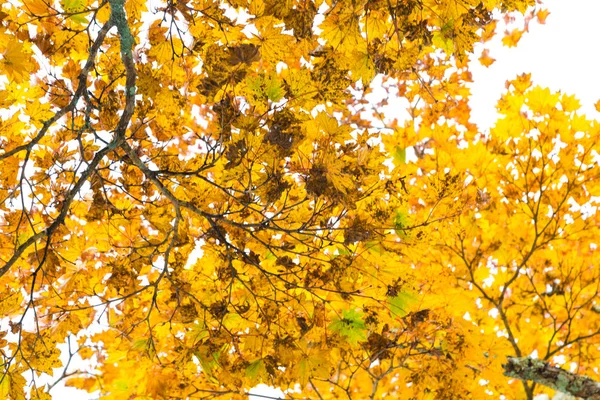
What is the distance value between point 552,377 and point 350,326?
1.84m

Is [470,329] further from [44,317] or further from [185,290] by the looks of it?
[44,317]

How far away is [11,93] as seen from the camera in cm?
262

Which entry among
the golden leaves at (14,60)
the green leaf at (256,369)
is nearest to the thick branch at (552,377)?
the green leaf at (256,369)

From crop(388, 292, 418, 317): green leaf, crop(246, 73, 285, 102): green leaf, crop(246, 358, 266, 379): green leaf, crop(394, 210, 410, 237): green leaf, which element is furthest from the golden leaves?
crop(388, 292, 418, 317): green leaf

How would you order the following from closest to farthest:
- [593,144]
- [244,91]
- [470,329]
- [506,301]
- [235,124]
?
[235,124]
[244,91]
[470,329]
[593,144]
[506,301]

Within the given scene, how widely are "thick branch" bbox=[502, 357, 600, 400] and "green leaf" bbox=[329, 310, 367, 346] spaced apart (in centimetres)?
162

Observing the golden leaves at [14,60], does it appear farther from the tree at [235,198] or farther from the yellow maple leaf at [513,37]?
the yellow maple leaf at [513,37]

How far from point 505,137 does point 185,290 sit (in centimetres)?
340

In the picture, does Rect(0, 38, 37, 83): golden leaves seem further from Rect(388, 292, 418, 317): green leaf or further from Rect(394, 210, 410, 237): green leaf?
Rect(388, 292, 418, 317): green leaf

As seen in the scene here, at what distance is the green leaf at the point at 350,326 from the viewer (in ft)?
6.98

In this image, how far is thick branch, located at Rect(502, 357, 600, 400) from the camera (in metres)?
3.11

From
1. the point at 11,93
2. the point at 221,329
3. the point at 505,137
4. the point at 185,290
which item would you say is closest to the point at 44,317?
the point at 185,290

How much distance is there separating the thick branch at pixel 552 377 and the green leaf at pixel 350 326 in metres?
1.62

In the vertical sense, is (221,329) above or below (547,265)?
below
